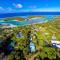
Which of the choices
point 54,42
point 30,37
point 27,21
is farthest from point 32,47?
point 27,21

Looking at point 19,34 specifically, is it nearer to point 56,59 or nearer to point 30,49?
point 30,49

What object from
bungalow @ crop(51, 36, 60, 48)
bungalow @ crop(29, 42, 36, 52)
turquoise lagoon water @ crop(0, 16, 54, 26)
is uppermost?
turquoise lagoon water @ crop(0, 16, 54, 26)

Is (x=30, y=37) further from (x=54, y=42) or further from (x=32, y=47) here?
(x=54, y=42)

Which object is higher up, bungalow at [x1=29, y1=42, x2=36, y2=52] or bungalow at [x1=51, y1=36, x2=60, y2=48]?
bungalow at [x1=51, y1=36, x2=60, y2=48]

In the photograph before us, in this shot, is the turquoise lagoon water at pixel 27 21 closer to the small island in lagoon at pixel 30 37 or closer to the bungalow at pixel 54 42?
the small island in lagoon at pixel 30 37

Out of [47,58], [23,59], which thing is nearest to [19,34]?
[23,59]

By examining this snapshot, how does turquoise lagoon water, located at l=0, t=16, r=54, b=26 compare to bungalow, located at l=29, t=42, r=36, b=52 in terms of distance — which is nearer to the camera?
bungalow, located at l=29, t=42, r=36, b=52

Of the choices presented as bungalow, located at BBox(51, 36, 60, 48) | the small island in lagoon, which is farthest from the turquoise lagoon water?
bungalow, located at BBox(51, 36, 60, 48)

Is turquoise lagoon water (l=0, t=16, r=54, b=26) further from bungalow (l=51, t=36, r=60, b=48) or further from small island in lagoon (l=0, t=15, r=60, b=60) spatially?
bungalow (l=51, t=36, r=60, b=48)

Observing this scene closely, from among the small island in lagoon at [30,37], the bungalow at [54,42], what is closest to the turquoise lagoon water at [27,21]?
the small island in lagoon at [30,37]
